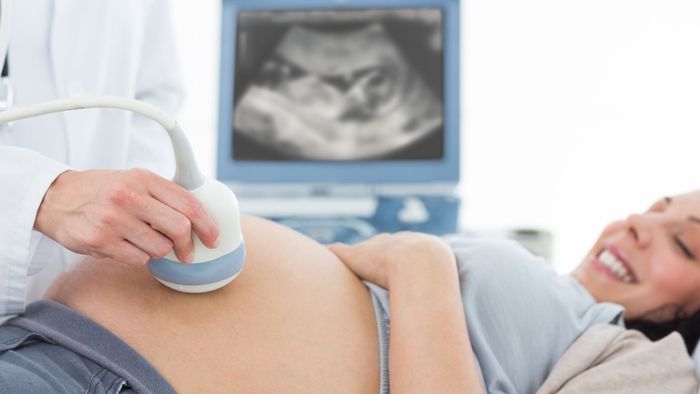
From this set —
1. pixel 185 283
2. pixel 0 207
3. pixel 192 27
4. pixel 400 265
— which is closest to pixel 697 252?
pixel 400 265

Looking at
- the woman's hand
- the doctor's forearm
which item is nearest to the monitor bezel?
the woman's hand

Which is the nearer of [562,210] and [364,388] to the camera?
[364,388]

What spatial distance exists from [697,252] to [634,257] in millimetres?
96

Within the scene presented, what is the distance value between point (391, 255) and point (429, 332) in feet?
0.55

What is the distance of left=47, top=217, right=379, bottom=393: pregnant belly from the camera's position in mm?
766

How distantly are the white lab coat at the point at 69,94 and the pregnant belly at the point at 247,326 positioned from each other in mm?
92

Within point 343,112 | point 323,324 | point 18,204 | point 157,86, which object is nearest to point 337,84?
point 343,112

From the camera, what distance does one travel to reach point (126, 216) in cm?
67

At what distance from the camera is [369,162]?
2104 mm

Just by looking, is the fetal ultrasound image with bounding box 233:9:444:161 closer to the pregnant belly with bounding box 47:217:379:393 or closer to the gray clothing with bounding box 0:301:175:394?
the pregnant belly with bounding box 47:217:379:393

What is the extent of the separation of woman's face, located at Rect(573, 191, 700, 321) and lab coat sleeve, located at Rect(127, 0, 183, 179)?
0.74 metres

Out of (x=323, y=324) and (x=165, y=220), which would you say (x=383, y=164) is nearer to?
(x=323, y=324)

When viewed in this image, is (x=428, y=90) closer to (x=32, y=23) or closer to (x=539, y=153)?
(x=539, y=153)

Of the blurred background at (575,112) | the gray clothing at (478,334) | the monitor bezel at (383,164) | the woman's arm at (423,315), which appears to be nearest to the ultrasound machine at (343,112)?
the monitor bezel at (383,164)
